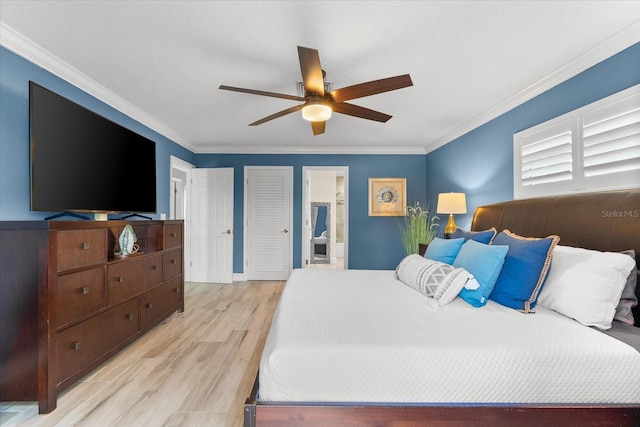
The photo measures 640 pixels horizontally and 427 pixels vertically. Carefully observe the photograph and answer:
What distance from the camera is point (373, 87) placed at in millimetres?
2066

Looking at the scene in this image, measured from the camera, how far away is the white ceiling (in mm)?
1743

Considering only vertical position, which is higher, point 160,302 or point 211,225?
point 211,225

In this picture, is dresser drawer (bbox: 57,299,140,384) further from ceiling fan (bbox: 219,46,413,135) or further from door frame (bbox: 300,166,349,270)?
door frame (bbox: 300,166,349,270)

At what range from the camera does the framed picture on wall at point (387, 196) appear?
5.25 metres

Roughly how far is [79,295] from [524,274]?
2.81m

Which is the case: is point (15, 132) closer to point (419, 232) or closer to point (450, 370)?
point (450, 370)

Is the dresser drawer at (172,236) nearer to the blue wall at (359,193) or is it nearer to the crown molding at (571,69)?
the blue wall at (359,193)

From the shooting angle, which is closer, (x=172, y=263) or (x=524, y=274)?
(x=524, y=274)

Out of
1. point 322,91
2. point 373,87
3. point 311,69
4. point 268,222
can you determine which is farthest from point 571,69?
point 268,222

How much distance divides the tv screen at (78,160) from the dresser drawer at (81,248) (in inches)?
15.0

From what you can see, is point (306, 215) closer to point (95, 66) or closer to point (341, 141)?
point (341, 141)

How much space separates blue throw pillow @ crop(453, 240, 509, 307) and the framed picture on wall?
10.8 feet

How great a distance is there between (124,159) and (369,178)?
368cm

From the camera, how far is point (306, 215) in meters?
5.32
